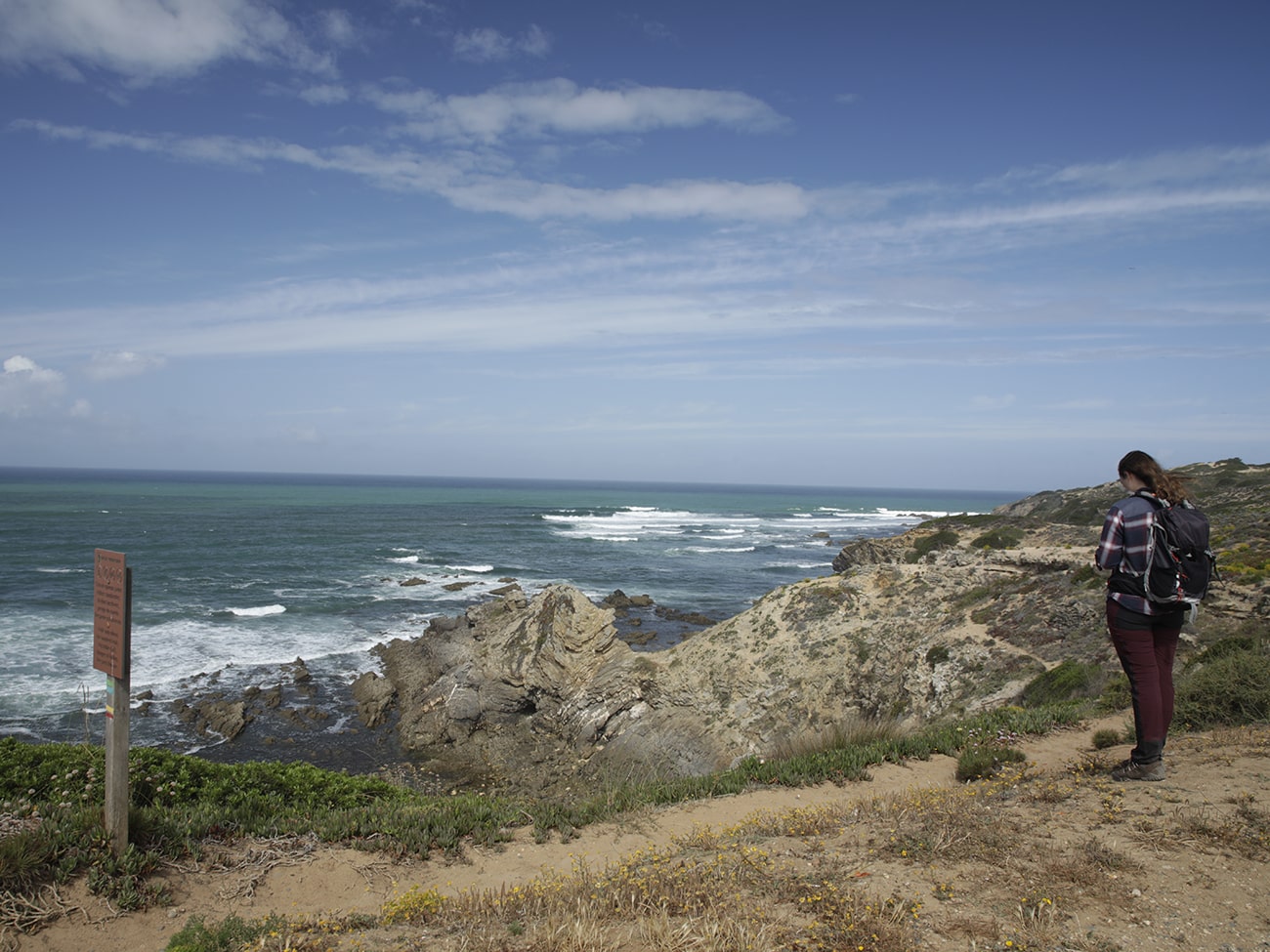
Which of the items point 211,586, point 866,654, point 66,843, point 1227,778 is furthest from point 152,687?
point 1227,778

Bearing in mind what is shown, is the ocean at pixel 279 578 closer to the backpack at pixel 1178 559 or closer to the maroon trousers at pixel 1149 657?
the maroon trousers at pixel 1149 657

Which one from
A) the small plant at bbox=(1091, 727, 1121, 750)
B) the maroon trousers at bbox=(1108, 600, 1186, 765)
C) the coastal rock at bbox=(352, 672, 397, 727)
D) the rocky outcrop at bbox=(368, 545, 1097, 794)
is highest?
the maroon trousers at bbox=(1108, 600, 1186, 765)

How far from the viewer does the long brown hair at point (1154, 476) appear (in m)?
5.70

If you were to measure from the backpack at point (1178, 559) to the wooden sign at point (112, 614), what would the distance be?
316 inches

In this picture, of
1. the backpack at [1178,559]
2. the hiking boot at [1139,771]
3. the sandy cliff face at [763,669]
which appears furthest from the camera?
the sandy cliff face at [763,669]

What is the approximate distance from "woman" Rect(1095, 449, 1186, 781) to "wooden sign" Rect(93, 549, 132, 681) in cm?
782

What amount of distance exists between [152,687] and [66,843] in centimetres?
1871

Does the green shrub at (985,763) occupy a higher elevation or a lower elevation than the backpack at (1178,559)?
lower

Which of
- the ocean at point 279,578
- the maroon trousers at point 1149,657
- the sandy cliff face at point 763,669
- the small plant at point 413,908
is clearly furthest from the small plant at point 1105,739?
the ocean at point 279,578

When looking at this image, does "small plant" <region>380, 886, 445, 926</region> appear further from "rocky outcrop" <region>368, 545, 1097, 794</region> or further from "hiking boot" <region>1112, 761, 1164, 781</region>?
"rocky outcrop" <region>368, 545, 1097, 794</region>

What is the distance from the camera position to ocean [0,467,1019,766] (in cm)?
2273

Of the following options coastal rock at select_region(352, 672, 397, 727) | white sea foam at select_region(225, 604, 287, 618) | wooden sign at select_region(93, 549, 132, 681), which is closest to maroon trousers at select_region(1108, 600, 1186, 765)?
wooden sign at select_region(93, 549, 132, 681)

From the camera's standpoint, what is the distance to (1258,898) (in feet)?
14.0

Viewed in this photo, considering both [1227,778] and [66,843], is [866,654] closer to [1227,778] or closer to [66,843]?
[1227,778]
